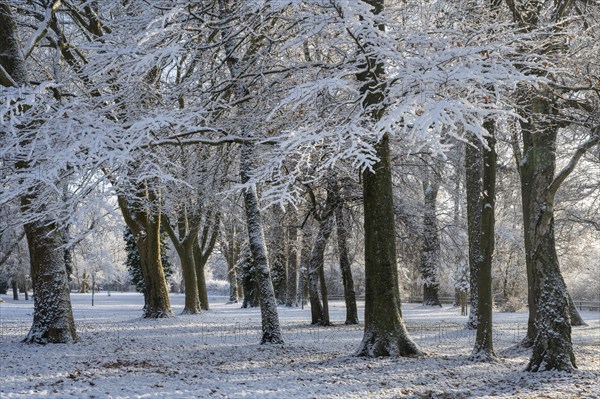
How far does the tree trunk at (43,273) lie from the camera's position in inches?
425

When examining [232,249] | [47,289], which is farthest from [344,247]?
[232,249]

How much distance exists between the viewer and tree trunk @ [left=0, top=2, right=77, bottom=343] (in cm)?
1080

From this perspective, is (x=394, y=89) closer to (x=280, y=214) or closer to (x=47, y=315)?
(x=47, y=315)

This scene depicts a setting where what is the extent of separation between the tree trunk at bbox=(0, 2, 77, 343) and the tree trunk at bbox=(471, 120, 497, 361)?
8.10m

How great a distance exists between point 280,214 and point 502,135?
852 centimetres

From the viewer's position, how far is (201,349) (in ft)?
37.4

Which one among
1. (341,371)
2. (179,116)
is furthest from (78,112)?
(341,371)

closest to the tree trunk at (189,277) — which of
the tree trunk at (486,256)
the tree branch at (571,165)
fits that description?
the tree trunk at (486,256)

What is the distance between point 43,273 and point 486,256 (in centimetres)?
866

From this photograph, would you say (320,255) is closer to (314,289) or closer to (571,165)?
(314,289)

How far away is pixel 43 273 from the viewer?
427 inches

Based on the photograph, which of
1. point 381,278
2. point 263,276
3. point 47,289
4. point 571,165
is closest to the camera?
point 571,165

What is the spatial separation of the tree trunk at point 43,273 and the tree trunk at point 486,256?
8097 mm

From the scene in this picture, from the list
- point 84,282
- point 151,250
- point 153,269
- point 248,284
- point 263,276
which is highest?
point 151,250
